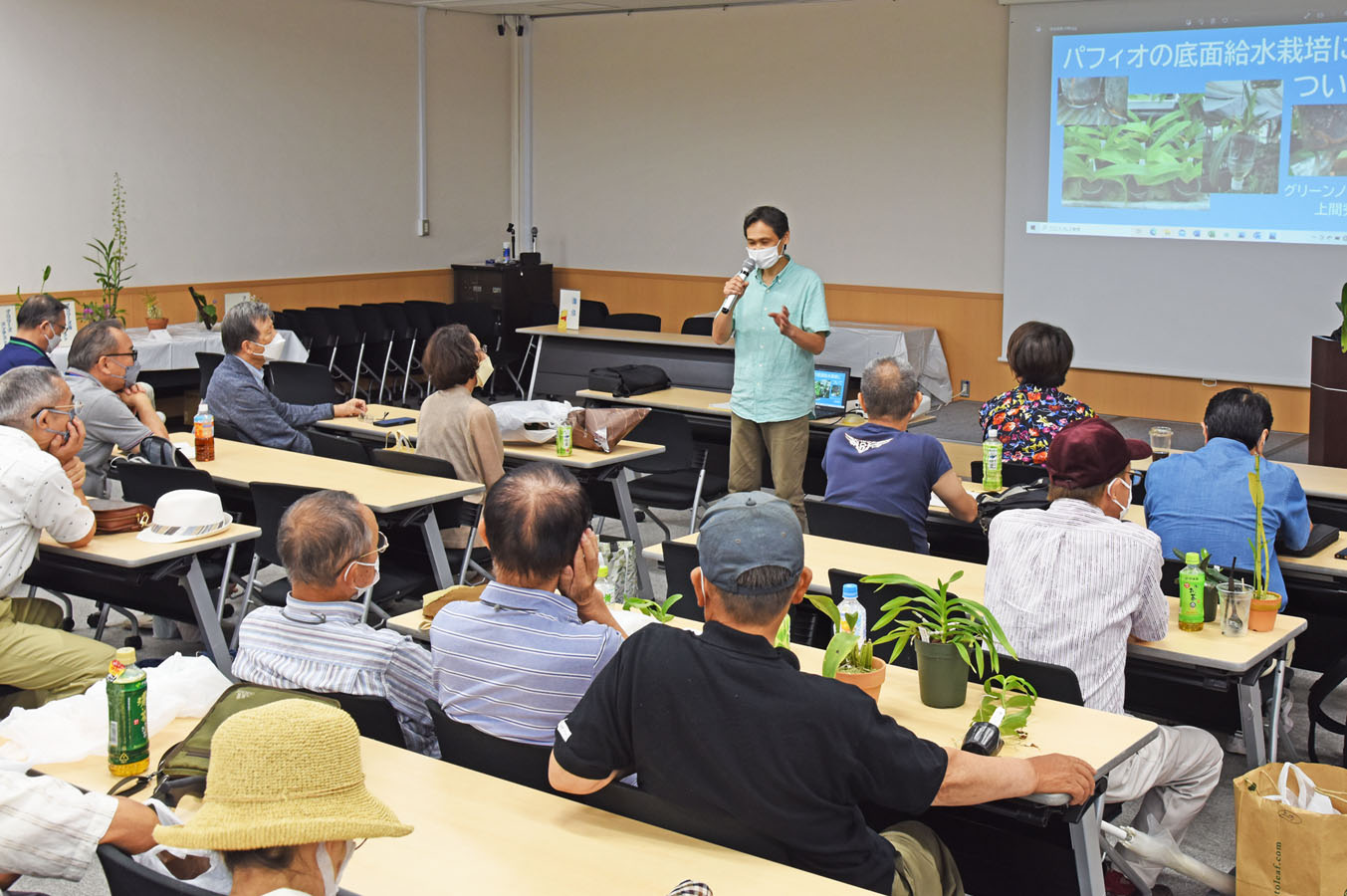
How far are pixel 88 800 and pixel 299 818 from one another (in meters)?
0.74

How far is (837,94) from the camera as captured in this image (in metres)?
10.7

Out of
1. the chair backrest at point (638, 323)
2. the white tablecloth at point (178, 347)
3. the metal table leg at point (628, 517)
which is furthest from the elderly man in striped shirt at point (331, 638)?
the chair backrest at point (638, 323)

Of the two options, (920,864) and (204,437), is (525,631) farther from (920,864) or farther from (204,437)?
(204,437)

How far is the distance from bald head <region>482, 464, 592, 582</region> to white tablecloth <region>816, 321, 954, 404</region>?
7.64m

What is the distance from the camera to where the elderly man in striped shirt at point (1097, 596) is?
9.43 ft

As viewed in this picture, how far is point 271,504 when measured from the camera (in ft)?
14.5

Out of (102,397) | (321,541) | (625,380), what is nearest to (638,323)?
(625,380)

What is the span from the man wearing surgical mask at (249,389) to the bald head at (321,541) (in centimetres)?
294

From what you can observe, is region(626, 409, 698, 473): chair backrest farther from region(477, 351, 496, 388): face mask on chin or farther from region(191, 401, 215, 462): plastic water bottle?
region(191, 401, 215, 462): plastic water bottle

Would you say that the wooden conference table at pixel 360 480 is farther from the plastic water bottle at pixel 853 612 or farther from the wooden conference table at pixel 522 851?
the wooden conference table at pixel 522 851

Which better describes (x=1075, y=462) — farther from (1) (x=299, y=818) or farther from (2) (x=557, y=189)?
(2) (x=557, y=189)

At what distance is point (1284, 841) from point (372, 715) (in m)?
1.90

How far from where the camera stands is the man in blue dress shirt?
3.69 m

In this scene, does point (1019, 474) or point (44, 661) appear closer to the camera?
point (44, 661)
